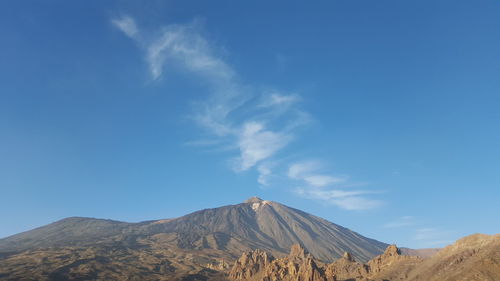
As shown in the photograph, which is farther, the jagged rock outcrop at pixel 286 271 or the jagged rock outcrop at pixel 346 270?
the jagged rock outcrop at pixel 286 271

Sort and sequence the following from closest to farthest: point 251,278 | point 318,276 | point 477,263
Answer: point 477,263 < point 318,276 < point 251,278

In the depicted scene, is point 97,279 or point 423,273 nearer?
point 423,273

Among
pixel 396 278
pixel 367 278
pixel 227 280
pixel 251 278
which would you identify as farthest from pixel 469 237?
pixel 227 280

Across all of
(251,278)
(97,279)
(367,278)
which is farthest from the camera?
(97,279)

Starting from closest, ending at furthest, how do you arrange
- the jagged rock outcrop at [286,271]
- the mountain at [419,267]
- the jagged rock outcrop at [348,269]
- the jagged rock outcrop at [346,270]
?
the mountain at [419,267]
the jagged rock outcrop at [348,269]
the jagged rock outcrop at [346,270]
the jagged rock outcrop at [286,271]

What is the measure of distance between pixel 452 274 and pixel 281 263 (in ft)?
321

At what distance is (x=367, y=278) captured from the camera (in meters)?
116

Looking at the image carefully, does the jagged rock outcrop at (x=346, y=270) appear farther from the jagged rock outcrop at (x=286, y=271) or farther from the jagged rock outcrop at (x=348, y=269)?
the jagged rock outcrop at (x=286, y=271)

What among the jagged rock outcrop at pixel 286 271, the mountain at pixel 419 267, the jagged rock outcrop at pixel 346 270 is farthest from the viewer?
the jagged rock outcrop at pixel 286 271

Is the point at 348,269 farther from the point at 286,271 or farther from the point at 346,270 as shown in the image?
the point at 286,271

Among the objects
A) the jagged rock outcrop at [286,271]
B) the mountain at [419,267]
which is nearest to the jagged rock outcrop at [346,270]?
the mountain at [419,267]

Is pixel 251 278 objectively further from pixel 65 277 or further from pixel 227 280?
pixel 65 277

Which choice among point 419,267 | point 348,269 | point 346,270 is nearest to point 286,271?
point 346,270

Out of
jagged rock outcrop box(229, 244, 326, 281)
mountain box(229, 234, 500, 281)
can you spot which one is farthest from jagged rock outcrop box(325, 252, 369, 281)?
jagged rock outcrop box(229, 244, 326, 281)
